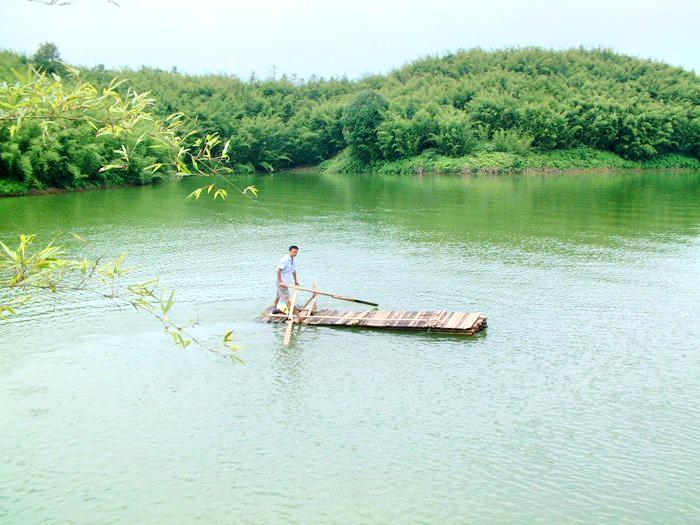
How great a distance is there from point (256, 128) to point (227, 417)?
61.9 m

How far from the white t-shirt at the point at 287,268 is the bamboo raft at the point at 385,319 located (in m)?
0.52

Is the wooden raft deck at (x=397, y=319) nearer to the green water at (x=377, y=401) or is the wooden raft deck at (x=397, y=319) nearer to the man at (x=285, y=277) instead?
the green water at (x=377, y=401)

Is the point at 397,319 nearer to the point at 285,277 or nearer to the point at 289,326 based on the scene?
the point at 289,326

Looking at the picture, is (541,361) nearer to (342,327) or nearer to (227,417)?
(342,327)

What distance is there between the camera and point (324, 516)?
8.05 metres

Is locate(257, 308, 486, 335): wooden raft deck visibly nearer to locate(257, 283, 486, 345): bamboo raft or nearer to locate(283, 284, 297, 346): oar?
locate(257, 283, 486, 345): bamboo raft

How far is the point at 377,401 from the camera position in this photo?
36.1ft

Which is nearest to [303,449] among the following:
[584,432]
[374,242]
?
[584,432]

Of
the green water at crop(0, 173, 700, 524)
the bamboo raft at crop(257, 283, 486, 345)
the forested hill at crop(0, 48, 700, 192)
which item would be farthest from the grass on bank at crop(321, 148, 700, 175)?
the bamboo raft at crop(257, 283, 486, 345)

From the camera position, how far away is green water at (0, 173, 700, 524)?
8.39 meters

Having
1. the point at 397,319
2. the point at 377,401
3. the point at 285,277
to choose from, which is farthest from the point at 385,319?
the point at 377,401

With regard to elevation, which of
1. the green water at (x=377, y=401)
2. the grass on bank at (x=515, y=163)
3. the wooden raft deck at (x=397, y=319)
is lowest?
the green water at (x=377, y=401)

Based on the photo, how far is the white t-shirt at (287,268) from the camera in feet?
48.6

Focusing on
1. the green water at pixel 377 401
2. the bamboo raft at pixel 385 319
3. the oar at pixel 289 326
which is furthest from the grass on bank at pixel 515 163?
the oar at pixel 289 326
